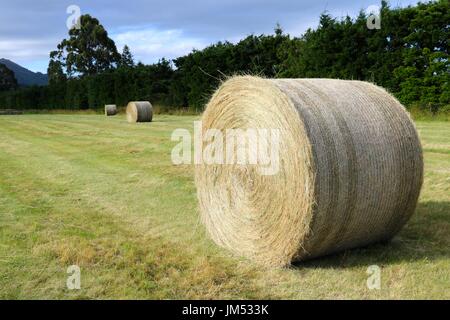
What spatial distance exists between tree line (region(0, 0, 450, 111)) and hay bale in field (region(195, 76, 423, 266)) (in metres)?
1.13

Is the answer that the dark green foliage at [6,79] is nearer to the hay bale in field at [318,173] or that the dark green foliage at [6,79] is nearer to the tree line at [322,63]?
the tree line at [322,63]

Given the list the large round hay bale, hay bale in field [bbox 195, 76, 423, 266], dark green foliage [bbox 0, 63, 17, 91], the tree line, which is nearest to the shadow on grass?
hay bale in field [bbox 195, 76, 423, 266]

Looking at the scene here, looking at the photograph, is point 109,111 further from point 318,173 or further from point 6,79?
point 6,79

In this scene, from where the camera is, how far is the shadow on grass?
5.11 metres

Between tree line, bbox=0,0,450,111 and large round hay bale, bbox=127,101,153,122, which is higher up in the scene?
tree line, bbox=0,0,450,111

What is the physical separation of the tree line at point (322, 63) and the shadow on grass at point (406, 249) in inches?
95.8

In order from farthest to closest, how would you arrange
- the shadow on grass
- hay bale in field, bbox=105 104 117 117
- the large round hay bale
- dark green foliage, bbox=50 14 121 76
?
1. dark green foliage, bbox=50 14 121 76
2. hay bale in field, bbox=105 104 117 117
3. the large round hay bale
4. the shadow on grass

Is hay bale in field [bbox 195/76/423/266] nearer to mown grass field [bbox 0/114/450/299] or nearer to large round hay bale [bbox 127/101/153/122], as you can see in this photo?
mown grass field [bbox 0/114/450/299]

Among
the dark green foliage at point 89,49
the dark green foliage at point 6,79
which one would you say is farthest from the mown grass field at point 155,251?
the dark green foliage at point 6,79

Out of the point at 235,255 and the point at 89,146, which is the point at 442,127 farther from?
the point at 235,255

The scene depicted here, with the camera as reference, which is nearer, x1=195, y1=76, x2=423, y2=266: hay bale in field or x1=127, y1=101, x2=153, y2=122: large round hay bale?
x1=195, y1=76, x2=423, y2=266: hay bale in field

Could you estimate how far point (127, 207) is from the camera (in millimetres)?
7617

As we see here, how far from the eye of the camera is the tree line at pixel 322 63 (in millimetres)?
20531
